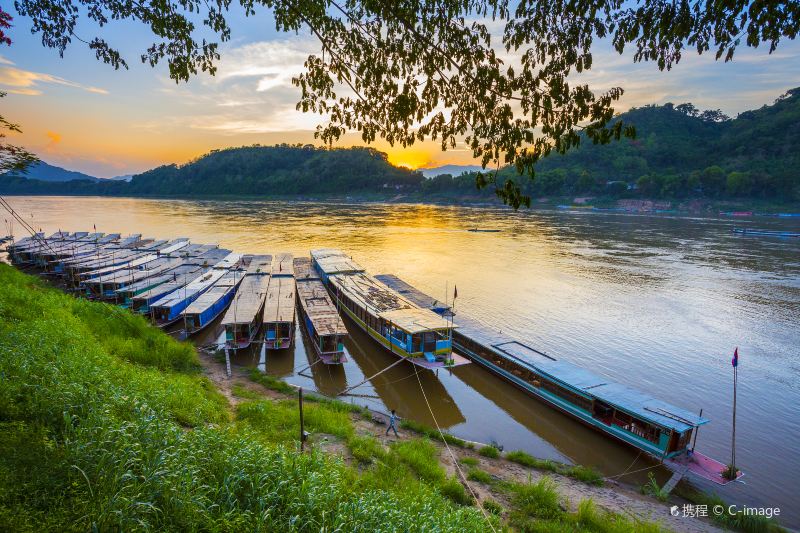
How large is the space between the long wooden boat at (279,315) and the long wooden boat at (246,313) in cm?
55

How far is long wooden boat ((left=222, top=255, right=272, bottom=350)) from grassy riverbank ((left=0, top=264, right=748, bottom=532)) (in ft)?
16.5

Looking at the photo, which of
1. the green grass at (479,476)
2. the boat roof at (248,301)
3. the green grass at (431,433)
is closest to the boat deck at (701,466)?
the green grass at (479,476)

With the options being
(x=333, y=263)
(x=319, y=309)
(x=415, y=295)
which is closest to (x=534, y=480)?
(x=319, y=309)

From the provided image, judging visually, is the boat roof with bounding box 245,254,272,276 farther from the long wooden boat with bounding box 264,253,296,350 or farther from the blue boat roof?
the blue boat roof

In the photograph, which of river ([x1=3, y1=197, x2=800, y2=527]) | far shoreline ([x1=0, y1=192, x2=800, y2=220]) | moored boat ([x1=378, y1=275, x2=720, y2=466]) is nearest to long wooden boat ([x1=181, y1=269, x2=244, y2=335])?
river ([x1=3, y1=197, x2=800, y2=527])

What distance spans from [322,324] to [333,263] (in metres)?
13.0

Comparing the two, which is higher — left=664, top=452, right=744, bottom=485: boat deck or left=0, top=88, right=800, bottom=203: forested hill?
left=0, top=88, right=800, bottom=203: forested hill

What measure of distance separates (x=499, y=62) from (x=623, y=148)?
147939 mm

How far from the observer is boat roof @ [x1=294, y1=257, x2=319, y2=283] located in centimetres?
3097

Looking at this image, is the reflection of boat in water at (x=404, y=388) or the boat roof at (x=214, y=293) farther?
the boat roof at (x=214, y=293)

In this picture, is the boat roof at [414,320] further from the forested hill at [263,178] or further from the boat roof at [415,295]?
the forested hill at [263,178]

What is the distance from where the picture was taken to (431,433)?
46.5 feet

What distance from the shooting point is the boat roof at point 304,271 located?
102 feet

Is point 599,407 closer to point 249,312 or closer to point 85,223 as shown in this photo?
point 249,312
